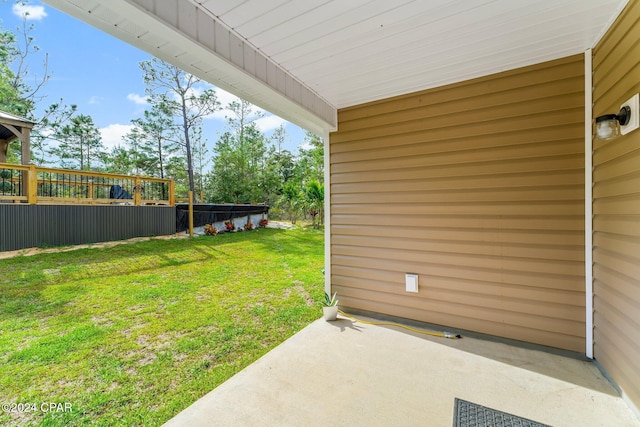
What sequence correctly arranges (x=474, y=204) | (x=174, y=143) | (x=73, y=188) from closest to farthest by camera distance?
1. (x=474, y=204)
2. (x=73, y=188)
3. (x=174, y=143)

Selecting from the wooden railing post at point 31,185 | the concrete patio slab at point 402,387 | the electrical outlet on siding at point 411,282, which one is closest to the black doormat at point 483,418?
the concrete patio slab at point 402,387

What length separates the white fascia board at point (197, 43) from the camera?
4.08ft

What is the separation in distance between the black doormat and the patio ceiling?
2.31 metres

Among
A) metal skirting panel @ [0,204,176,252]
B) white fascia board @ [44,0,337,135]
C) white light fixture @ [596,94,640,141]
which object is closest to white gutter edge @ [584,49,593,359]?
white light fixture @ [596,94,640,141]

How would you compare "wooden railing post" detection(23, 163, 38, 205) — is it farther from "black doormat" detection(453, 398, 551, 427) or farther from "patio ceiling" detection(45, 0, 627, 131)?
"black doormat" detection(453, 398, 551, 427)

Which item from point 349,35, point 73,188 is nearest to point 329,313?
point 349,35

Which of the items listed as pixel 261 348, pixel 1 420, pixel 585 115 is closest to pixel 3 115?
pixel 1 420

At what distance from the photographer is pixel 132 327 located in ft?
8.56

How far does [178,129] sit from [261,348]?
1417 centimetres

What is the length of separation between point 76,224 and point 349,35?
7.13 metres

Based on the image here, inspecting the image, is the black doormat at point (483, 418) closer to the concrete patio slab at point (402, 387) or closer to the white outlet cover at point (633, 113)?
the concrete patio slab at point (402, 387)

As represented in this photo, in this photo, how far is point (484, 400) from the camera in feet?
5.30

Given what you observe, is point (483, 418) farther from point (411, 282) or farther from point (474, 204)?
point (474, 204)

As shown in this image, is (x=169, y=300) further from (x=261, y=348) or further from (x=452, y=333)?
(x=452, y=333)
